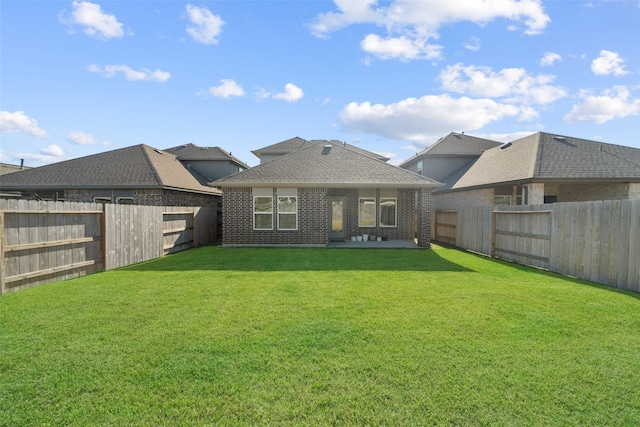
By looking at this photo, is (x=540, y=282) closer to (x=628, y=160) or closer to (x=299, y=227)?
(x=299, y=227)

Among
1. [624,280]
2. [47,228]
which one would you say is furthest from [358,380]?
[47,228]

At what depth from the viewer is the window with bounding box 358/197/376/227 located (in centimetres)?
1605

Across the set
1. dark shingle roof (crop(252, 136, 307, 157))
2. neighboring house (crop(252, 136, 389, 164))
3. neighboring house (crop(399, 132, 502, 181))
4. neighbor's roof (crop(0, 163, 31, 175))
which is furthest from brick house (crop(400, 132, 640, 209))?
neighbor's roof (crop(0, 163, 31, 175))

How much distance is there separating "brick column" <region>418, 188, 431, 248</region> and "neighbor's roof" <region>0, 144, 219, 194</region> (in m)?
11.4

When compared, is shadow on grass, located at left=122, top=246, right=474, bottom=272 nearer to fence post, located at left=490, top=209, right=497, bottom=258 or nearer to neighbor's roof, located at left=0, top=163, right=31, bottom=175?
fence post, located at left=490, top=209, right=497, bottom=258

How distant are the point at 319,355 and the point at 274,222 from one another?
10814 millimetres

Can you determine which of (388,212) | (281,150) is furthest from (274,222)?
(281,150)

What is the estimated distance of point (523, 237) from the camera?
31.9 ft

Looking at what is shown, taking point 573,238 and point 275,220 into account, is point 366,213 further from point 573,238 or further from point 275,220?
point 573,238

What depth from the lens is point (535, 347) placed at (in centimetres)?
379

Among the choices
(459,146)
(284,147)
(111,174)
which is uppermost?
(284,147)

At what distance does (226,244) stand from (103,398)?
37.5 feet

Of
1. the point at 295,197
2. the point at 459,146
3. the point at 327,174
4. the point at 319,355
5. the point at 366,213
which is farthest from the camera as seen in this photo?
the point at 459,146

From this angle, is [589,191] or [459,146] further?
[459,146]
